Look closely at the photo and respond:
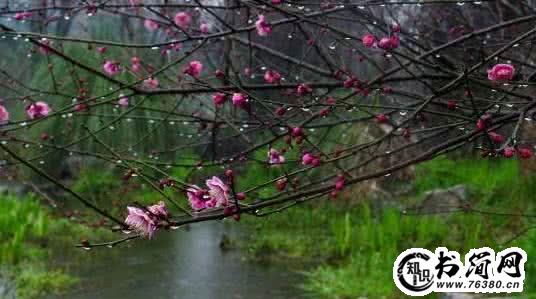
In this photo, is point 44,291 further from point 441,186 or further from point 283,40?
point 283,40

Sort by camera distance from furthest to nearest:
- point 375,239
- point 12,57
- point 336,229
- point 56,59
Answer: point 12,57, point 56,59, point 336,229, point 375,239

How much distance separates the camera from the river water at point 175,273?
18.9 ft

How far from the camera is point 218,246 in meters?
7.79

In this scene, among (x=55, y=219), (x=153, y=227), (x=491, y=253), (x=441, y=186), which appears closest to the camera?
(x=153, y=227)

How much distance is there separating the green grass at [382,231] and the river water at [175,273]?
304mm

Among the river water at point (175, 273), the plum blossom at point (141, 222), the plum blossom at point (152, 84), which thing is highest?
the plum blossom at point (152, 84)

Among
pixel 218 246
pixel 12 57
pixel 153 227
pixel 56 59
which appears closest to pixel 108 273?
pixel 218 246

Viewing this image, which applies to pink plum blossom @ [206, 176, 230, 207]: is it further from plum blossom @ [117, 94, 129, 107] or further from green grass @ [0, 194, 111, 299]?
green grass @ [0, 194, 111, 299]

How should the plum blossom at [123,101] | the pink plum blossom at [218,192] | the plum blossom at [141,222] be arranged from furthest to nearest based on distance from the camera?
the plum blossom at [123,101] < the pink plum blossom at [218,192] < the plum blossom at [141,222]

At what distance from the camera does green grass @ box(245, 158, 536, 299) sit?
6164mm

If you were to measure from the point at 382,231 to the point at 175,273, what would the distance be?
5.62ft

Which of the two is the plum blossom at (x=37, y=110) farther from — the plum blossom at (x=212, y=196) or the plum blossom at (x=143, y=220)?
the plum blossom at (x=143, y=220)

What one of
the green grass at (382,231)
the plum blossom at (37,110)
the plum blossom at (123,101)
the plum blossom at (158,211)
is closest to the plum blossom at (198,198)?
the plum blossom at (158,211)

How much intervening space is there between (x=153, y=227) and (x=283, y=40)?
31.3 feet
